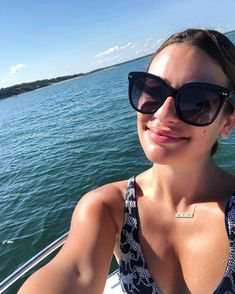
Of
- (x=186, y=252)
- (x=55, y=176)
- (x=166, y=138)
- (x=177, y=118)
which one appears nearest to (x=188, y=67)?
(x=177, y=118)

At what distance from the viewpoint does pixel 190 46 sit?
1.84 m

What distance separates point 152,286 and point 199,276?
0.87 ft

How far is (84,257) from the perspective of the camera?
1816 mm

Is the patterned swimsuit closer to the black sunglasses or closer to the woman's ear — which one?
the woman's ear

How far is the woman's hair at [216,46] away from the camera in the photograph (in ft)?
5.96

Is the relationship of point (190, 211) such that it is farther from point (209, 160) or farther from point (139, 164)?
point (139, 164)

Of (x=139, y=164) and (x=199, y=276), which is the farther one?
(x=139, y=164)

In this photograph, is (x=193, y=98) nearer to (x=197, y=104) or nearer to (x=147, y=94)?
(x=197, y=104)

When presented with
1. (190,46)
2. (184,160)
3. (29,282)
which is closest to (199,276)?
(184,160)

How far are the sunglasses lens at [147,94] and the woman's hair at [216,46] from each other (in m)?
0.26

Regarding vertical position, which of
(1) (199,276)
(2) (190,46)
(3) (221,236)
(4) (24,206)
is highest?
(2) (190,46)

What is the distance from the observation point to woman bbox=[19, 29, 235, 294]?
179cm

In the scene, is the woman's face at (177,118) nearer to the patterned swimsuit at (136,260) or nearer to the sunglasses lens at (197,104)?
the sunglasses lens at (197,104)

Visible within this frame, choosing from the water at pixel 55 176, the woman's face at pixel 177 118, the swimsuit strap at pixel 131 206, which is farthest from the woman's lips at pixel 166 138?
Result: the water at pixel 55 176
